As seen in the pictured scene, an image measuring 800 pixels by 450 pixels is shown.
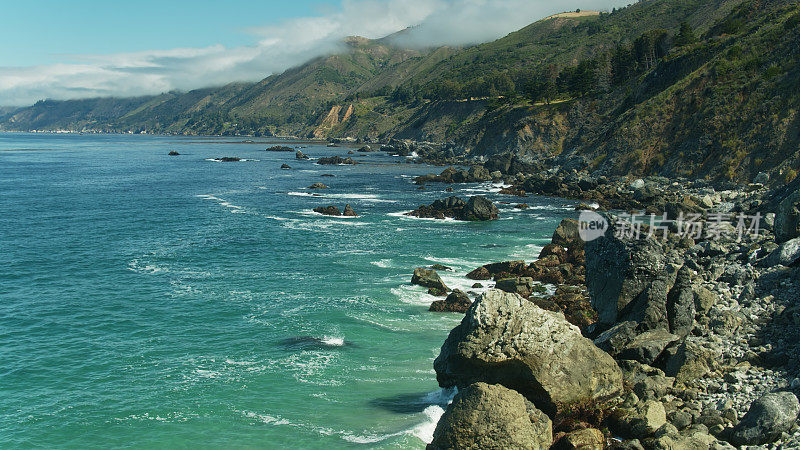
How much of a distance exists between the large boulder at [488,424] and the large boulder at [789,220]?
2366 cm

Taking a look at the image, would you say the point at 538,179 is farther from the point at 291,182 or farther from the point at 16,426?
the point at 16,426

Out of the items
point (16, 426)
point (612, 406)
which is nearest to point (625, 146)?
point (612, 406)

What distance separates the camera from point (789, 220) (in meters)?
30.2

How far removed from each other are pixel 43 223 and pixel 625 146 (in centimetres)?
8917

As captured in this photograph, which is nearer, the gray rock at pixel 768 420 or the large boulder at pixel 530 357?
the gray rock at pixel 768 420

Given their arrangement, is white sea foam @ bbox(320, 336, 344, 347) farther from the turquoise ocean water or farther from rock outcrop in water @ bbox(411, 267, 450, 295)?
rock outcrop in water @ bbox(411, 267, 450, 295)

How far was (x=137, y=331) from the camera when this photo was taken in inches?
1187

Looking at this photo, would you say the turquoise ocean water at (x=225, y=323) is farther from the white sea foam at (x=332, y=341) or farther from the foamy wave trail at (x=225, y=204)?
the foamy wave trail at (x=225, y=204)

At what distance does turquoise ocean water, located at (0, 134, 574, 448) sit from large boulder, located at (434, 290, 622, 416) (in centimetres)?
345

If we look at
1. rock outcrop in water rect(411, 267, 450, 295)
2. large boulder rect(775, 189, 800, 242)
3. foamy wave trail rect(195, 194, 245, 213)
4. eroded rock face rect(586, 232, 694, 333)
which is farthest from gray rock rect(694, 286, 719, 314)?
foamy wave trail rect(195, 194, 245, 213)

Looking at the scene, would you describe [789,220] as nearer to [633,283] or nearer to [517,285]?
[633,283]

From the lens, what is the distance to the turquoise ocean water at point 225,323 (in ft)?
67.5

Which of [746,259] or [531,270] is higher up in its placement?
[746,259]

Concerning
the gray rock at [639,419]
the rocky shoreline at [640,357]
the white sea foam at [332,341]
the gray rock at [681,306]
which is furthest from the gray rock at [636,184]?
the gray rock at [639,419]
